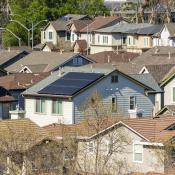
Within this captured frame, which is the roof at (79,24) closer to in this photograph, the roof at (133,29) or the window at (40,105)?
the roof at (133,29)

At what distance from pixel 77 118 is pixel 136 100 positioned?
4.02 m

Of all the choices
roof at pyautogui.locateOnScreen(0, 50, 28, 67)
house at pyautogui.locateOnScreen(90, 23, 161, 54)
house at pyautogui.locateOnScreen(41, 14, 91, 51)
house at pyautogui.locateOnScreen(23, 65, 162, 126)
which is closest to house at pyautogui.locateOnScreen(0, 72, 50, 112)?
house at pyautogui.locateOnScreen(23, 65, 162, 126)

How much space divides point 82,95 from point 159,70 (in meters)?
10.5

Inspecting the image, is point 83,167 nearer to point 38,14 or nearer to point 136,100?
point 136,100

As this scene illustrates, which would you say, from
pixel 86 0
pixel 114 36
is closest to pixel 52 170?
pixel 114 36

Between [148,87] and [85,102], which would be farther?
[148,87]

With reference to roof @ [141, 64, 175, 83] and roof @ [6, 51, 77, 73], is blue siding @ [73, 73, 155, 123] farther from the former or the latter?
roof @ [6, 51, 77, 73]

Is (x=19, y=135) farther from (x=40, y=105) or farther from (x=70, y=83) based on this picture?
(x=70, y=83)

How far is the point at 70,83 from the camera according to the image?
50.0 meters

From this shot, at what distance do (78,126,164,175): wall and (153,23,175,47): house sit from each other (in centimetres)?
5073

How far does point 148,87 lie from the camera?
170ft

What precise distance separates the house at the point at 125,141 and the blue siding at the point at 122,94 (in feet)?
34.4

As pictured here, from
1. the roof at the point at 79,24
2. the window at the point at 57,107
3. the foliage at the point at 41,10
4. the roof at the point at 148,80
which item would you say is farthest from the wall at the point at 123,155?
the foliage at the point at 41,10

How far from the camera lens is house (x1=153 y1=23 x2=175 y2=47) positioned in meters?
87.4
